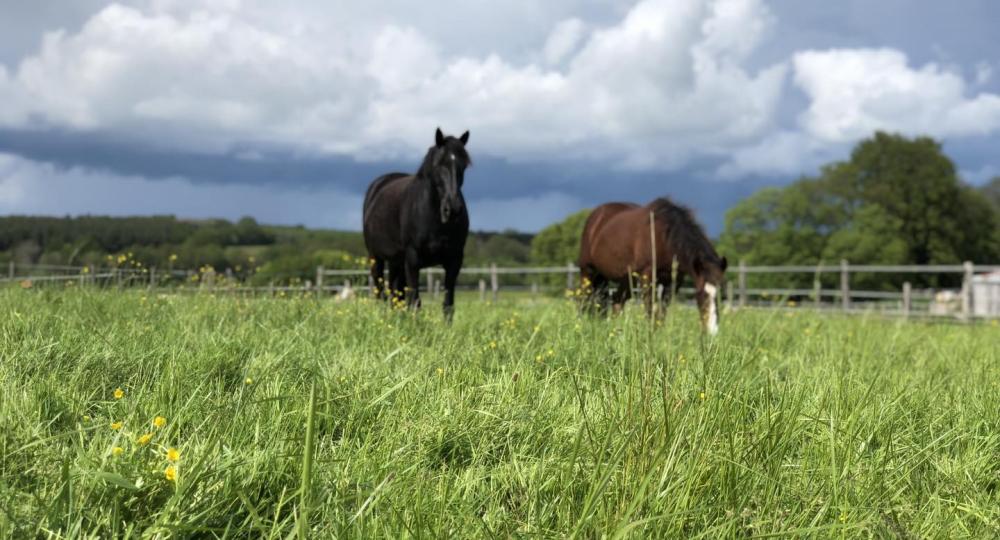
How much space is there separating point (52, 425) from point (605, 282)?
29.0 feet

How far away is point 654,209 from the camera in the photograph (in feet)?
27.8

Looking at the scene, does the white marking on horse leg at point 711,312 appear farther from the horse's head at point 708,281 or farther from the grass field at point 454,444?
the grass field at point 454,444

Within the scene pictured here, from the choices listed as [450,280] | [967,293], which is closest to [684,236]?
[450,280]

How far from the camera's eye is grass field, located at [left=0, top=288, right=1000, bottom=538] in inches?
70.6

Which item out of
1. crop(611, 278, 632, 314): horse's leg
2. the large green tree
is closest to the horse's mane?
crop(611, 278, 632, 314): horse's leg

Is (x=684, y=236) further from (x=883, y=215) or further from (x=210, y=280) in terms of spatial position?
(x=883, y=215)

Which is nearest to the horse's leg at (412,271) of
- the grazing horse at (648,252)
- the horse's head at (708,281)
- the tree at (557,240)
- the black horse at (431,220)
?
the black horse at (431,220)

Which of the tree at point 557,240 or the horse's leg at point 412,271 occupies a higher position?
the tree at point 557,240

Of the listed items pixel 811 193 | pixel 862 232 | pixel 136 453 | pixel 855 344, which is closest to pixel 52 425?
pixel 136 453

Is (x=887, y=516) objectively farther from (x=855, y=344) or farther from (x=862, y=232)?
(x=862, y=232)

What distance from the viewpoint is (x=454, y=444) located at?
251cm

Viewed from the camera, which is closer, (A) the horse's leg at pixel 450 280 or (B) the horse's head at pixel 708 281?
(B) the horse's head at pixel 708 281

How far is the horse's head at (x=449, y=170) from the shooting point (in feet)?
22.5

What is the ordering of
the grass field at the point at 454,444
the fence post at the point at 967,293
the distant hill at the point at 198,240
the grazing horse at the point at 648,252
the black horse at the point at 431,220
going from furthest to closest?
the distant hill at the point at 198,240, the fence post at the point at 967,293, the grazing horse at the point at 648,252, the black horse at the point at 431,220, the grass field at the point at 454,444
